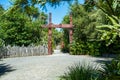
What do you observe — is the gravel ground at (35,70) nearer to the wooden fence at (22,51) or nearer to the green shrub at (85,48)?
the wooden fence at (22,51)

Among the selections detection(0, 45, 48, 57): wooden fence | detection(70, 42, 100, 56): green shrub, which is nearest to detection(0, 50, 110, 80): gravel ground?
detection(0, 45, 48, 57): wooden fence

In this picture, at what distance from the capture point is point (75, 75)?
9.83 meters

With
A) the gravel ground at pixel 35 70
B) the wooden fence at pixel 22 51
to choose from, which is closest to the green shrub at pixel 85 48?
the wooden fence at pixel 22 51

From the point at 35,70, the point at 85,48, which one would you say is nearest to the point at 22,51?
the point at 85,48

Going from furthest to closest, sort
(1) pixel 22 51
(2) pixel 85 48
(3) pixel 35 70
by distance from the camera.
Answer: (2) pixel 85 48 → (1) pixel 22 51 → (3) pixel 35 70

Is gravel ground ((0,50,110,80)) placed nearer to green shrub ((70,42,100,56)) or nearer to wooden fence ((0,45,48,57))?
wooden fence ((0,45,48,57))

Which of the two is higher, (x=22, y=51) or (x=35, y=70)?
(x=22, y=51)

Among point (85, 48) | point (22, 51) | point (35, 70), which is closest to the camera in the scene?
point (35, 70)

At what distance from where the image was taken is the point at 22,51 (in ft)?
104

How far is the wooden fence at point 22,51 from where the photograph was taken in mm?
29562

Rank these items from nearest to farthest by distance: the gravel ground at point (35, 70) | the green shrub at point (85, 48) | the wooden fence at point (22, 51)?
the gravel ground at point (35, 70) < the wooden fence at point (22, 51) < the green shrub at point (85, 48)

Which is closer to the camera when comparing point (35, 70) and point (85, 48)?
point (35, 70)

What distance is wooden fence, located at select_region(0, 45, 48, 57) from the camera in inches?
1164

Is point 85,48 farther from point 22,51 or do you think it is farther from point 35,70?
point 35,70
